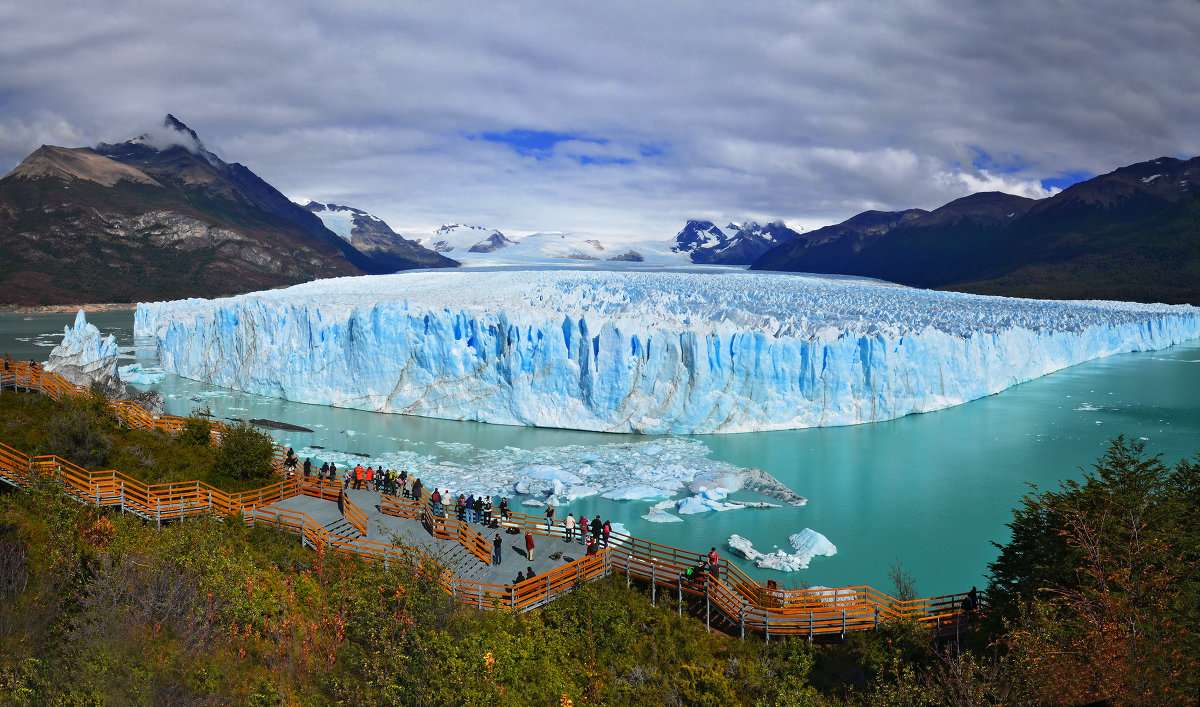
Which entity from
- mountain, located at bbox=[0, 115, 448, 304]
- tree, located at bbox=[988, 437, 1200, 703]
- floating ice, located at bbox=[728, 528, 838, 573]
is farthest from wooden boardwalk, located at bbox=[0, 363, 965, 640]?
mountain, located at bbox=[0, 115, 448, 304]

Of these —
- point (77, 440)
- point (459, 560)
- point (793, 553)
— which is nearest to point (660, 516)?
point (793, 553)

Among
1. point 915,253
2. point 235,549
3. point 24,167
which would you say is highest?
point 24,167

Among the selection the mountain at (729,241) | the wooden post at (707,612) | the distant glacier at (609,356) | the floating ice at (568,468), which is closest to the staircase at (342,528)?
the wooden post at (707,612)

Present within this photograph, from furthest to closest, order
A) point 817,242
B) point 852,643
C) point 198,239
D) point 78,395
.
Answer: point 817,242, point 198,239, point 78,395, point 852,643

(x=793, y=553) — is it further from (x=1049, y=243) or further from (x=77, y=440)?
(x=1049, y=243)

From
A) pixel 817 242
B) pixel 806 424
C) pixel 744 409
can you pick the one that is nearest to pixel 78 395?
pixel 744 409

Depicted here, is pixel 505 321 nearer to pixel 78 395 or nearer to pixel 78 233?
pixel 78 395
